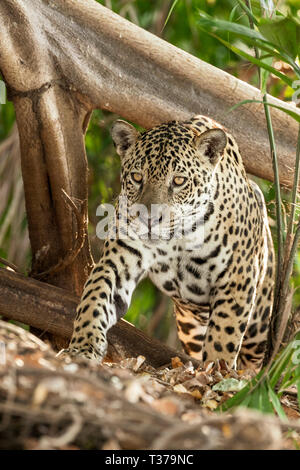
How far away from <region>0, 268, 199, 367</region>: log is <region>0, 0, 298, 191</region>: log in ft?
3.38

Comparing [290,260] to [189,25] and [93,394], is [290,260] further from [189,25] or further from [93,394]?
[189,25]

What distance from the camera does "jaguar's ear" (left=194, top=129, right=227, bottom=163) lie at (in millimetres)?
5578

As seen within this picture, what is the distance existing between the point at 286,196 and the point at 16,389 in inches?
186

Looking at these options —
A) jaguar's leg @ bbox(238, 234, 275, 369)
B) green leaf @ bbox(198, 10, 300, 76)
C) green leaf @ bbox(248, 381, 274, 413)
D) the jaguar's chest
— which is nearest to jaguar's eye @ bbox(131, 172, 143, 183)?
the jaguar's chest

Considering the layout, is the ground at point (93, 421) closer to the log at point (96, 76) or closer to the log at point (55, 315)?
the log at point (55, 315)

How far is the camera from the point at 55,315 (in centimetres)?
616

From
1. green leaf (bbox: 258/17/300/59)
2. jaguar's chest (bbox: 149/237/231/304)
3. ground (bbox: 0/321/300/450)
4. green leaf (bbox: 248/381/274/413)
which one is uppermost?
green leaf (bbox: 258/17/300/59)

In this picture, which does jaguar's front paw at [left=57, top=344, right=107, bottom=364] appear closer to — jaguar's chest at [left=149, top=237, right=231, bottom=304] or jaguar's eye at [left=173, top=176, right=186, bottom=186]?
jaguar's chest at [left=149, top=237, right=231, bottom=304]

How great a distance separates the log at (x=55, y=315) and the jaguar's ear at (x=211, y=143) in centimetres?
151

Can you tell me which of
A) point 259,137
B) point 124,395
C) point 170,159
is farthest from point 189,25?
point 124,395

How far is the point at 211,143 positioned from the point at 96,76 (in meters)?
1.25

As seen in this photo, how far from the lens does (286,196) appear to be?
271 inches

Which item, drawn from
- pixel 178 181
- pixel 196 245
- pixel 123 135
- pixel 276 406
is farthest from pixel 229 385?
pixel 123 135

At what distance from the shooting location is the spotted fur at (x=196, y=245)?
547 centimetres
